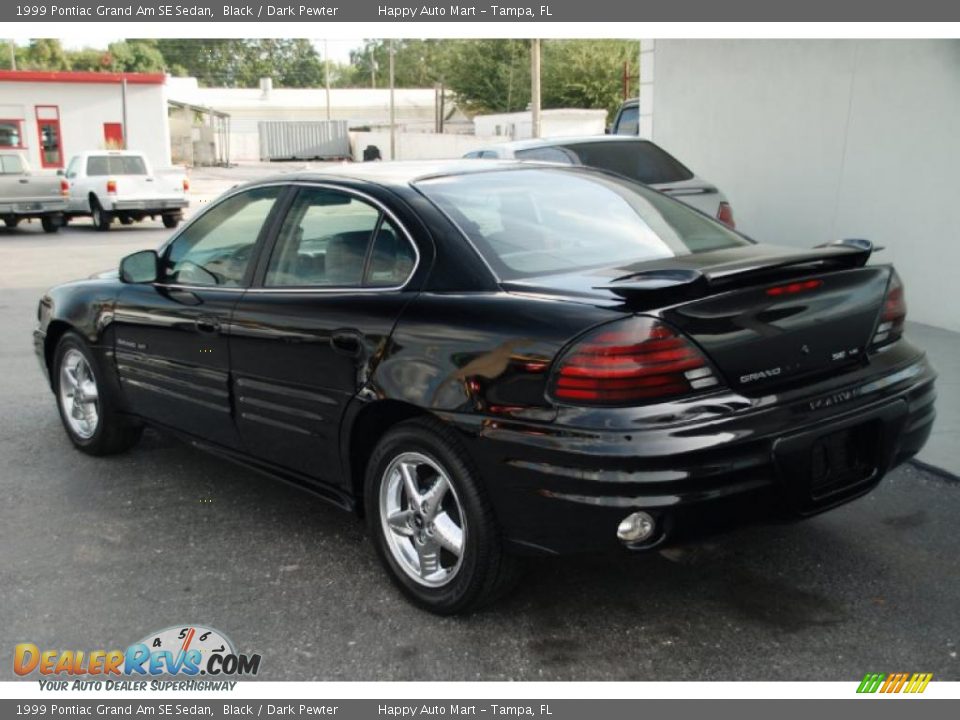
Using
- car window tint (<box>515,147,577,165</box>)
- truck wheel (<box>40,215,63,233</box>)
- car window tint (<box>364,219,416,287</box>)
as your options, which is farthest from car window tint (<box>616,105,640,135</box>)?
truck wheel (<box>40,215,63,233</box>)

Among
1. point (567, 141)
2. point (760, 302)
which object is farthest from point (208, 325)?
point (567, 141)

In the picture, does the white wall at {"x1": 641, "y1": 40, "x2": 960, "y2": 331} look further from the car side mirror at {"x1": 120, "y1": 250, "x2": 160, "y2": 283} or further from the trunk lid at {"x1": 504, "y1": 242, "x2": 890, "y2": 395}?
the car side mirror at {"x1": 120, "y1": 250, "x2": 160, "y2": 283}

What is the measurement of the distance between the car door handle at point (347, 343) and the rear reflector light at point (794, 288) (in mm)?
1467

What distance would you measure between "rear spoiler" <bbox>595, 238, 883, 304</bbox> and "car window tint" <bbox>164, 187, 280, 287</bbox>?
1.86 m

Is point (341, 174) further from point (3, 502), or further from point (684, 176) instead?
point (684, 176)

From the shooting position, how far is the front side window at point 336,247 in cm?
376

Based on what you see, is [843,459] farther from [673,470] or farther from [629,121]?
[629,121]

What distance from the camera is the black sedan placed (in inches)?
119

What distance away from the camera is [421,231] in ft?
12.0

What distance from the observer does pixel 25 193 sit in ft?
67.7

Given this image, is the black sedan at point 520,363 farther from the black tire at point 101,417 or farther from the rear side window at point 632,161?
the rear side window at point 632,161

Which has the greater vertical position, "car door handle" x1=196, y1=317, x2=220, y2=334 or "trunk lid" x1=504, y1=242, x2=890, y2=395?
"trunk lid" x1=504, y1=242, x2=890, y2=395

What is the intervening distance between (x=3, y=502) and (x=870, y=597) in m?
3.95

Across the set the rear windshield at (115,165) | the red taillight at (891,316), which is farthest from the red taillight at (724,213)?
the rear windshield at (115,165)
